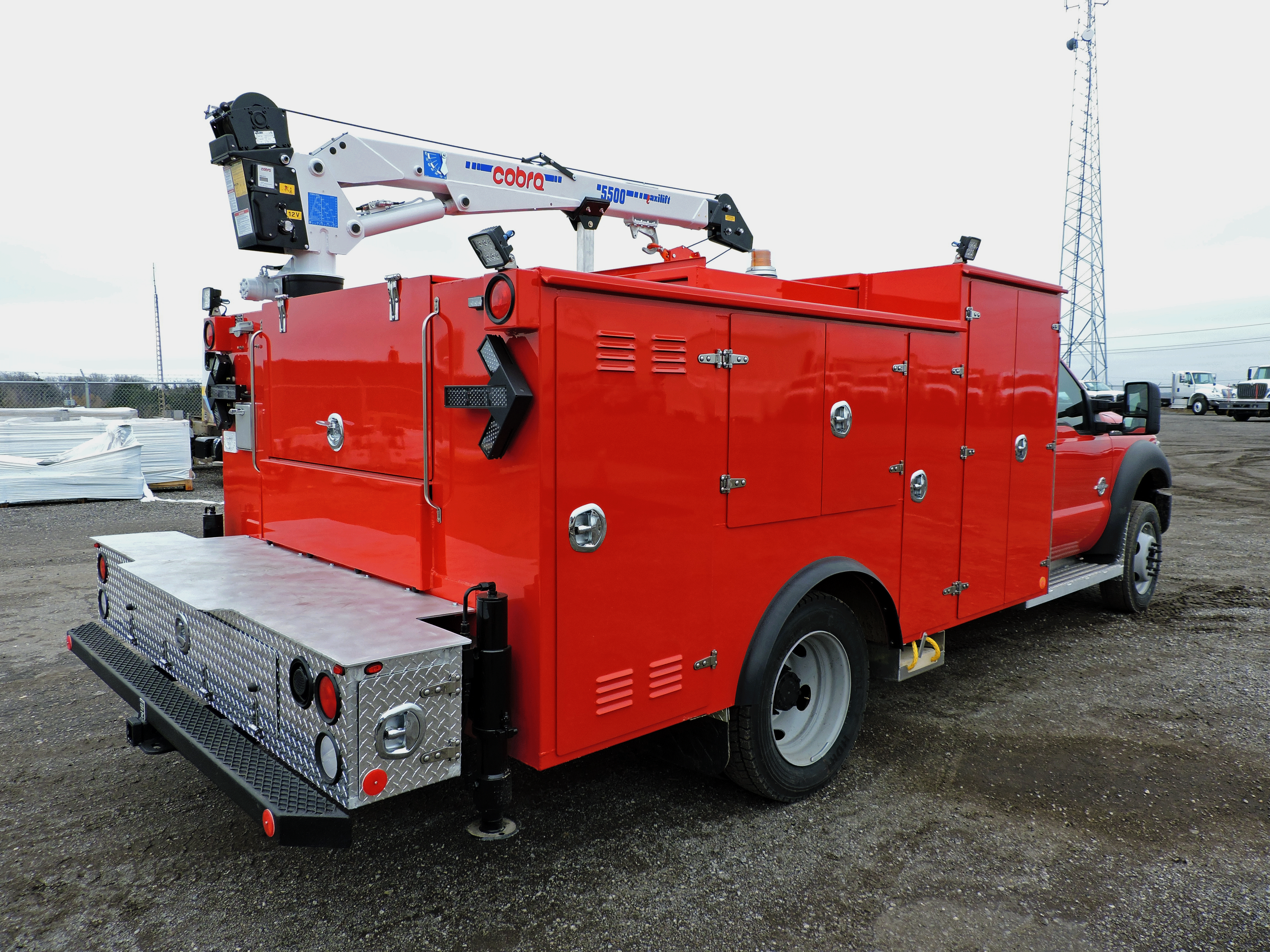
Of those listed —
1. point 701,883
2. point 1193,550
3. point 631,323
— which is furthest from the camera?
point 1193,550

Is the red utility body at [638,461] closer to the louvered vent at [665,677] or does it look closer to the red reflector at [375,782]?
the louvered vent at [665,677]

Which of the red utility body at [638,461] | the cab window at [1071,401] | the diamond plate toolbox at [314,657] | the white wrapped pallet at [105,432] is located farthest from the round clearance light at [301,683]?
the white wrapped pallet at [105,432]

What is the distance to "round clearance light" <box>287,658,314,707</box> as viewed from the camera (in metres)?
2.40

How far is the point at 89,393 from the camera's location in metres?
17.5

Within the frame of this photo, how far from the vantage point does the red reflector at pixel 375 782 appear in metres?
2.31

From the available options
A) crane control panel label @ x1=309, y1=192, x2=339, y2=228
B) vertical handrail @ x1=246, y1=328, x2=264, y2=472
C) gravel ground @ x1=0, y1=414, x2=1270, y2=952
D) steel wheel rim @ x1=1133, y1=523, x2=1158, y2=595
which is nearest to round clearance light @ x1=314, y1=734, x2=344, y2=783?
gravel ground @ x1=0, y1=414, x2=1270, y2=952

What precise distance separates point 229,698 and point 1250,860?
382 centimetres

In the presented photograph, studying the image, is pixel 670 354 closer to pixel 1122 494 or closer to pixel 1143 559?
pixel 1122 494

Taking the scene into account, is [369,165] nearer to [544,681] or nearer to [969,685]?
[544,681]

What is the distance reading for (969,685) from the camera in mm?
5121

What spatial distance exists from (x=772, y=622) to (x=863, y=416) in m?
1.04

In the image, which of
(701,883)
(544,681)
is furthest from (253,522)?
(701,883)

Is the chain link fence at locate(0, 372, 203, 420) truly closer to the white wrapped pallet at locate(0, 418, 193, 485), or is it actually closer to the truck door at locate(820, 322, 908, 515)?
the white wrapped pallet at locate(0, 418, 193, 485)

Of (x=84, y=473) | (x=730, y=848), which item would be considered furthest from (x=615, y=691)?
(x=84, y=473)
